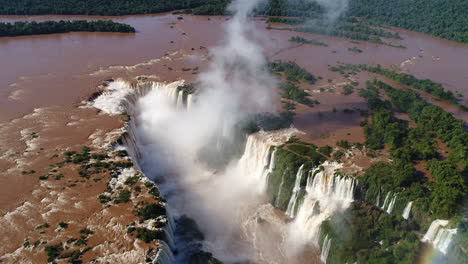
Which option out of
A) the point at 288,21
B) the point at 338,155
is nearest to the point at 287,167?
the point at 338,155

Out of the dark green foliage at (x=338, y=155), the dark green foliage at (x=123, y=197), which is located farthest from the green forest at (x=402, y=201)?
the dark green foliage at (x=123, y=197)

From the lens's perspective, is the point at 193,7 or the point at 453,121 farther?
the point at 193,7

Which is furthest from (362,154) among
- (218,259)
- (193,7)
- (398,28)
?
A: (193,7)

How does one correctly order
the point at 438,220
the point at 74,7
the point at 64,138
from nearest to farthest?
1. the point at 438,220
2. the point at 64,138
3. the point at 74,7

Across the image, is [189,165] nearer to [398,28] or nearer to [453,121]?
[453,121]

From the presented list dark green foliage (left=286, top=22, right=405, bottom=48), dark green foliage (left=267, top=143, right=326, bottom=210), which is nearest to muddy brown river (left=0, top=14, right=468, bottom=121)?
dark green foliage (left=286, top=22, right=405, bottom=48)

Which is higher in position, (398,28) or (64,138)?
(398,28)
